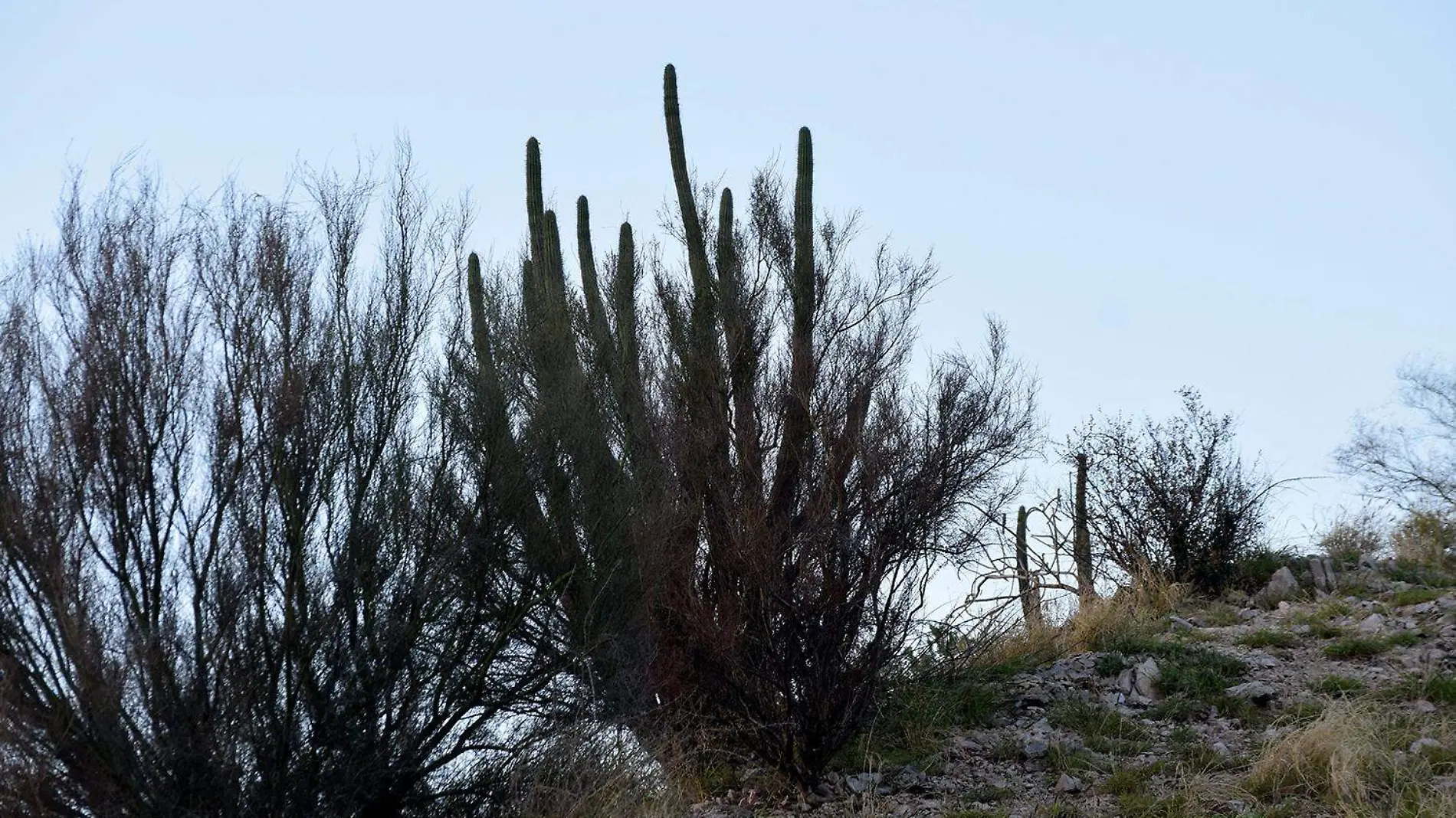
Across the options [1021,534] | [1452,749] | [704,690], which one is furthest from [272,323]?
[1021,534]

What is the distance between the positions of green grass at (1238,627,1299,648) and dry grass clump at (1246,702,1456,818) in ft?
8.19

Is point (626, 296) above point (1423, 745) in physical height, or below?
above

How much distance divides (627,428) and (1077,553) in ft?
20.1

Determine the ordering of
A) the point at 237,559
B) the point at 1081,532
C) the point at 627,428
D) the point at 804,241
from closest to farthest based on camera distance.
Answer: the point at 237,559
the point at 627,428
the point at 804,241
the point at 1081,532

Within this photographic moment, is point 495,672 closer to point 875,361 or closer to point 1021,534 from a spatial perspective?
point 875,361

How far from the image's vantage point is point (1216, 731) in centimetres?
923

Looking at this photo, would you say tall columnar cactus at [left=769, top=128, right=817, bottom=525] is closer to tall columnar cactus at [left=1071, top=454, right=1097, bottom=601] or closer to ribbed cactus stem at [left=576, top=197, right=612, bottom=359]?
ribbed cactus stem at [left=576, top=197, right=612, bottom=359]

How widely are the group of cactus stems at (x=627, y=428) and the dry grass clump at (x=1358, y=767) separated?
379cm

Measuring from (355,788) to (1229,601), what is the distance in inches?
374

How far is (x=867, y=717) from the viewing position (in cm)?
935

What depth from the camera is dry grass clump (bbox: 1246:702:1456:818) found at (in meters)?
7.35

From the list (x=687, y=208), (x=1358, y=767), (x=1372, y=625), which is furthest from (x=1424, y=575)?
(x=687, y=208)

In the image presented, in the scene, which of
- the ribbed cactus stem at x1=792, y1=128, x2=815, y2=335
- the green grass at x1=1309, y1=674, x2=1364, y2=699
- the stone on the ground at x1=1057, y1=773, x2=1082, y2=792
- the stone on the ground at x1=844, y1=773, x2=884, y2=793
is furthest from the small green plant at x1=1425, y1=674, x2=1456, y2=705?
the ribbed cactus stem at x1=792, y1=128, x2=815, y2=335

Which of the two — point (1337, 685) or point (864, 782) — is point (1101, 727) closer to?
point (1337, 685)
